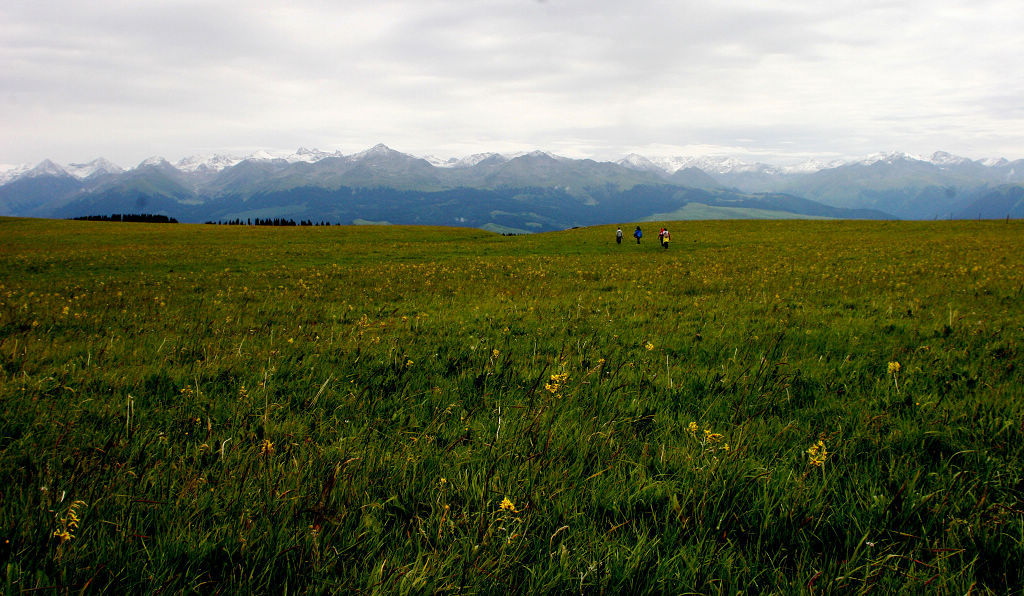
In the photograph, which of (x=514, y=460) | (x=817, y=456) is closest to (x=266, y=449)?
(x=514, y=460)

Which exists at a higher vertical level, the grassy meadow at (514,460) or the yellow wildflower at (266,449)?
the yellow wildflower at (266,449)

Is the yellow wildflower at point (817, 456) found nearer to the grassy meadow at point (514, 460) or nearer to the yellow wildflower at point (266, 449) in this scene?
the grassy meadow at point (514, 460)

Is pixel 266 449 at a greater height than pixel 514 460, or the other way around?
pixel 266 449

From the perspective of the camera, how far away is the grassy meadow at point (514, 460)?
229 cm

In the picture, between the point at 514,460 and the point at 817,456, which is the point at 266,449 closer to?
the point at 514,460

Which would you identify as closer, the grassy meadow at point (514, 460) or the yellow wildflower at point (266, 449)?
the grassy meadow at point (514, 460)

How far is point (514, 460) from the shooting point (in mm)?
3424

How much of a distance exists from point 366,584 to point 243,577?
59cm

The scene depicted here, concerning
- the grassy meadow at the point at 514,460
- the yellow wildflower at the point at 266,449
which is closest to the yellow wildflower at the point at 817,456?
the grassy meadow at the point at 514,460

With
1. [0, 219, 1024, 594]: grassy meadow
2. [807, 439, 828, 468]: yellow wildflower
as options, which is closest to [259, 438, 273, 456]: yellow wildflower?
[0, 219, 1024, 594]: grassy meadow

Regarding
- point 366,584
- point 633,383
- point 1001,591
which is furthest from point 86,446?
point 1001,591

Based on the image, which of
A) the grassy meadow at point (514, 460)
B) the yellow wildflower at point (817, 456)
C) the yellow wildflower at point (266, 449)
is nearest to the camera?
the grassy meadow at point (514, 460)

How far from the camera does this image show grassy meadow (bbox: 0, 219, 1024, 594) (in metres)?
2.29

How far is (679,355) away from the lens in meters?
6.96
